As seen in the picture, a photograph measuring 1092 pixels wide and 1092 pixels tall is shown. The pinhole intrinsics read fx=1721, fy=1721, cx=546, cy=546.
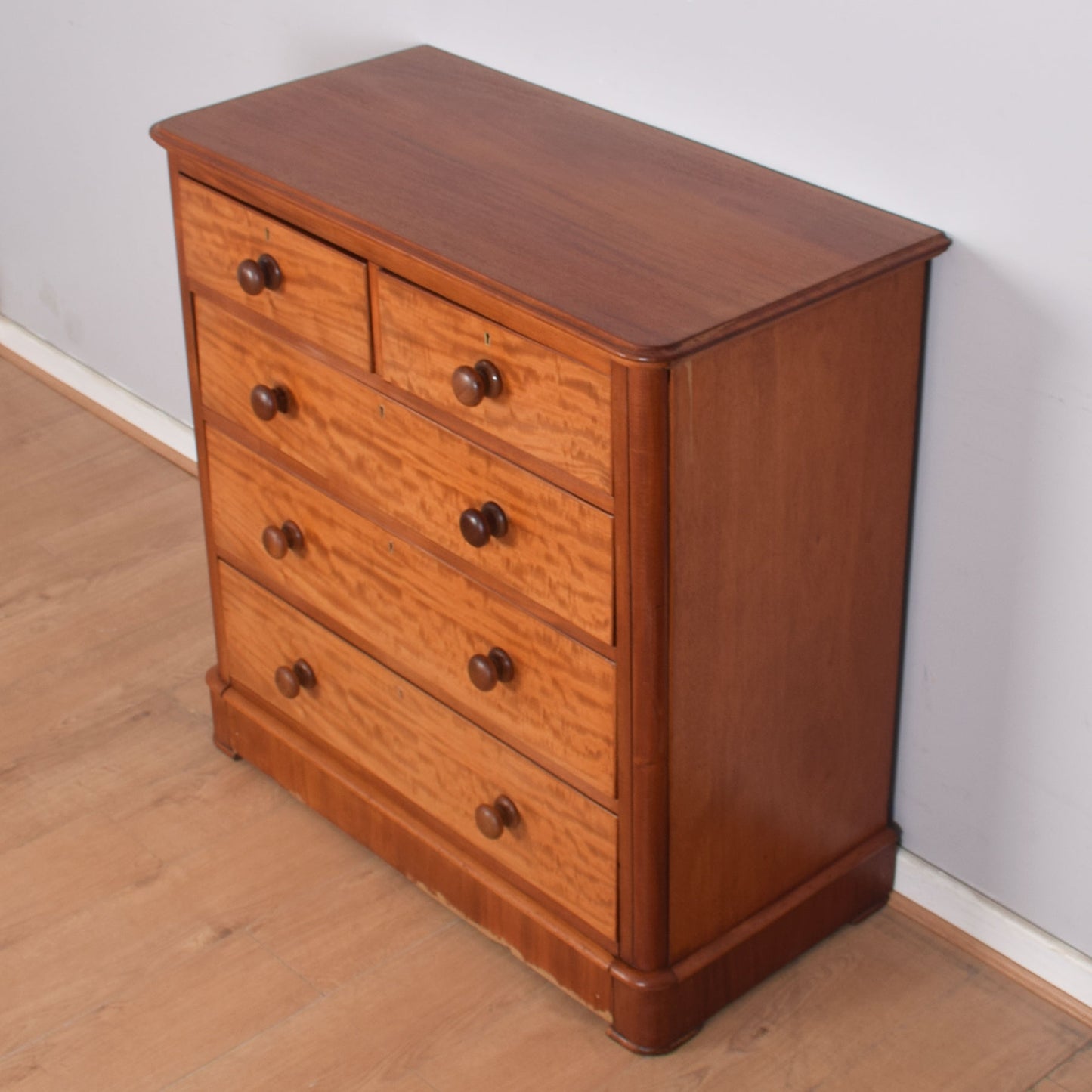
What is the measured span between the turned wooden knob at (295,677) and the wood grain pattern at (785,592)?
24.1 inches

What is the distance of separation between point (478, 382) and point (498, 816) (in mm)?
553

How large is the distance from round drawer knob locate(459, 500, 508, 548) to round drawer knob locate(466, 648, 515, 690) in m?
0.15

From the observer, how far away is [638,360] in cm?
154

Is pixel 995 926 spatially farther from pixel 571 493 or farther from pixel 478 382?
pixel 478 382

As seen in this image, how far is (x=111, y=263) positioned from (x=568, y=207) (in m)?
1.52

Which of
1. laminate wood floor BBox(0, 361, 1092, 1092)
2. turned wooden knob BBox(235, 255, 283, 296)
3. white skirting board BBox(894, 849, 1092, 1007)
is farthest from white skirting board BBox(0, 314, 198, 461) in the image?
white skirting board BBox(894, 849, 1092, 1007)

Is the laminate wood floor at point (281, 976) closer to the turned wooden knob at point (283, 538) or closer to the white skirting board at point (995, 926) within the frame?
the white skirting board at point (995, 926)

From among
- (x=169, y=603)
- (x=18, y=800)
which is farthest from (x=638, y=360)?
(x=169, y=603)

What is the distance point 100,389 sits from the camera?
3250mm

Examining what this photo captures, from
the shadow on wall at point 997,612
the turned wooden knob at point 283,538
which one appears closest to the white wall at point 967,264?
the shadow on wall at point 997,612

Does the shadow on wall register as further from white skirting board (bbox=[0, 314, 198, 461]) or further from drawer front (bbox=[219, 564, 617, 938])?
white skirting board (bbox=[0, 314, 198, 461])

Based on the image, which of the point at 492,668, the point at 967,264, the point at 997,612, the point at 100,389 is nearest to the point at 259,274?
the point at 492,668

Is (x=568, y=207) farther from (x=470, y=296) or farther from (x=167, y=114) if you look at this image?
(x=167, y=114)

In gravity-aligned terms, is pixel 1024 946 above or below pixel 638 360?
below
